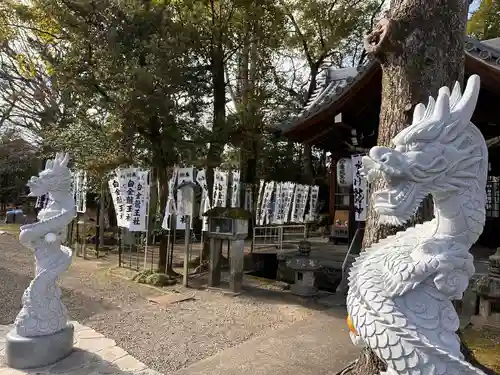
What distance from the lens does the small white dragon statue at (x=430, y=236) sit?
79.7 inches

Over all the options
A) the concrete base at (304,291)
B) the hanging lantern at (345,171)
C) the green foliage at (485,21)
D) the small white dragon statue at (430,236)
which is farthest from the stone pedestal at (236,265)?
the green foliage at (485,21)

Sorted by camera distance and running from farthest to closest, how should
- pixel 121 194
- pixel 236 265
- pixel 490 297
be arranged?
pixel 121 194 < pixel 236 265 < pixel 490 297

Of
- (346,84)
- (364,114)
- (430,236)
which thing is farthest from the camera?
(364,114)

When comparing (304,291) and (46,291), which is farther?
(304,291)

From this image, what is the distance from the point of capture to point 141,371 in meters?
4.48

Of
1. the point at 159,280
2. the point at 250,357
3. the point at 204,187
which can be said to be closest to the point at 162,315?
the point at 159,280

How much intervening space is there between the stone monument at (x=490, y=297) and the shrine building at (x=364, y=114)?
297cm

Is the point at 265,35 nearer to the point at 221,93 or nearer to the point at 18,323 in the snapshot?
the point at 221,93

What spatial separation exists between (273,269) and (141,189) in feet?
15.4

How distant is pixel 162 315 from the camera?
6.70 metres

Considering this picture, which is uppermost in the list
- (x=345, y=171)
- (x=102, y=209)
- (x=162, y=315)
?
(x=345, y=171)

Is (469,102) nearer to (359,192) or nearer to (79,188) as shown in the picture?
(359,192)

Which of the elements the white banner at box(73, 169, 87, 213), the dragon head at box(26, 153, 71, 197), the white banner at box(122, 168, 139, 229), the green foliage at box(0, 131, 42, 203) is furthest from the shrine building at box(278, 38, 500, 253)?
the green foliage at box(0, 131, 42, 203)

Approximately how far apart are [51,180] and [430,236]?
13.6 feet
